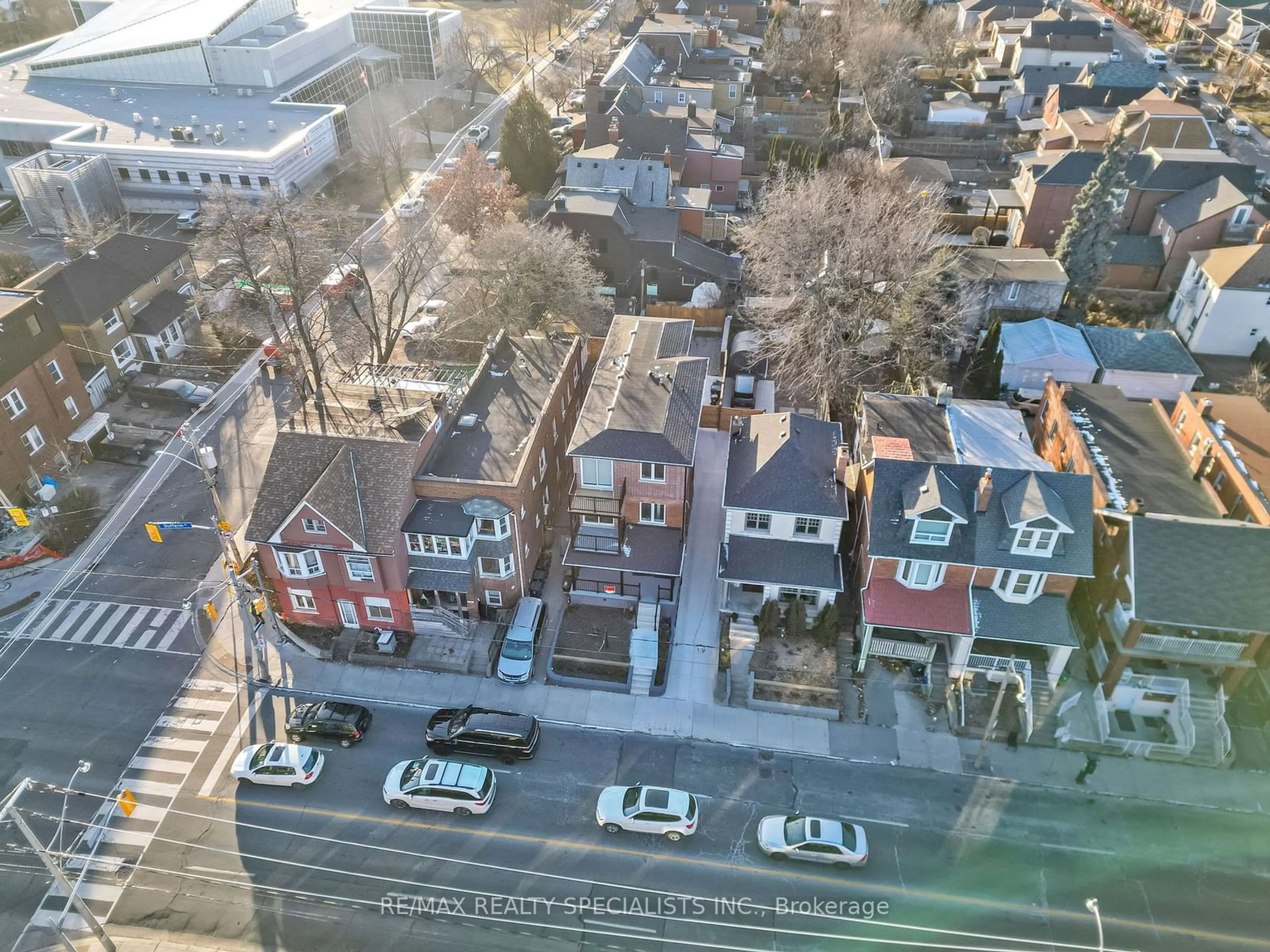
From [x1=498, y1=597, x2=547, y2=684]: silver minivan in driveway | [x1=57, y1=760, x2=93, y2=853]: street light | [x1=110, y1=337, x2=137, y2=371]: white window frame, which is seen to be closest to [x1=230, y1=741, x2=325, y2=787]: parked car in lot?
[x1=57, y1=760, x2=93, y2=853]: street light

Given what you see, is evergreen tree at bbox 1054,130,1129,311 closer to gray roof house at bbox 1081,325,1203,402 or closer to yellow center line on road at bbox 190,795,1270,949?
gray roof house at bbox 1081,325,1203,402

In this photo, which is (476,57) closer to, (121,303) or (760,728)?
(121,303)

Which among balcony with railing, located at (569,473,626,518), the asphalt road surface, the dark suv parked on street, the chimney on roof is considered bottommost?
the asphalt road surface

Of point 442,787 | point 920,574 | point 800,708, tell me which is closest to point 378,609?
point 442,787

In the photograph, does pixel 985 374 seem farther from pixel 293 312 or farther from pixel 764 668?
pixel 293 312

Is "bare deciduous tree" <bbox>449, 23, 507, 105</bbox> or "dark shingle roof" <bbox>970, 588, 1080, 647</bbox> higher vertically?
"bare deciduous tree" <bbox>449, 23, 507, 105</bbox>
